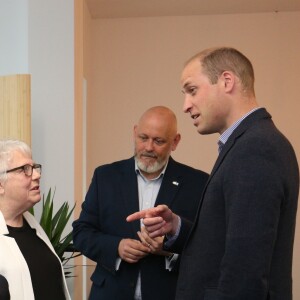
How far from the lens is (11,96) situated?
145 inches

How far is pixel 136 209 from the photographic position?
2.64 meters

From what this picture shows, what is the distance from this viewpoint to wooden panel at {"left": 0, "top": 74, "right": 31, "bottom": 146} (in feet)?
12.0

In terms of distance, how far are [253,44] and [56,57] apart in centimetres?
291

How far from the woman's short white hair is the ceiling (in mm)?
3671

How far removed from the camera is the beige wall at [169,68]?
617 cm

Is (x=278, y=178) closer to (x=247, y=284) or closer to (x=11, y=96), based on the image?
(x=247, y=284)

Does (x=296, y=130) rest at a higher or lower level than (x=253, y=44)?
lower

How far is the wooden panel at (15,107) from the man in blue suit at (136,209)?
112 centimetres

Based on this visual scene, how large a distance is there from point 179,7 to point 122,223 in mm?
3932

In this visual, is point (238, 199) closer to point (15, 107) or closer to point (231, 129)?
point (231, 129)

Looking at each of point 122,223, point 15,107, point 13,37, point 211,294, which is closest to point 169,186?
point 122,223

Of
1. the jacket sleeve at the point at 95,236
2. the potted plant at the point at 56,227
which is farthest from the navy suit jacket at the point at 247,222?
the potted plant at the point at 56,227

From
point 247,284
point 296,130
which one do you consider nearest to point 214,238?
point 247,284

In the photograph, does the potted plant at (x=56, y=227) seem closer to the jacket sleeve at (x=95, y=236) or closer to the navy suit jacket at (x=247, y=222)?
the jacket sleeve at (x=95, y=236)
